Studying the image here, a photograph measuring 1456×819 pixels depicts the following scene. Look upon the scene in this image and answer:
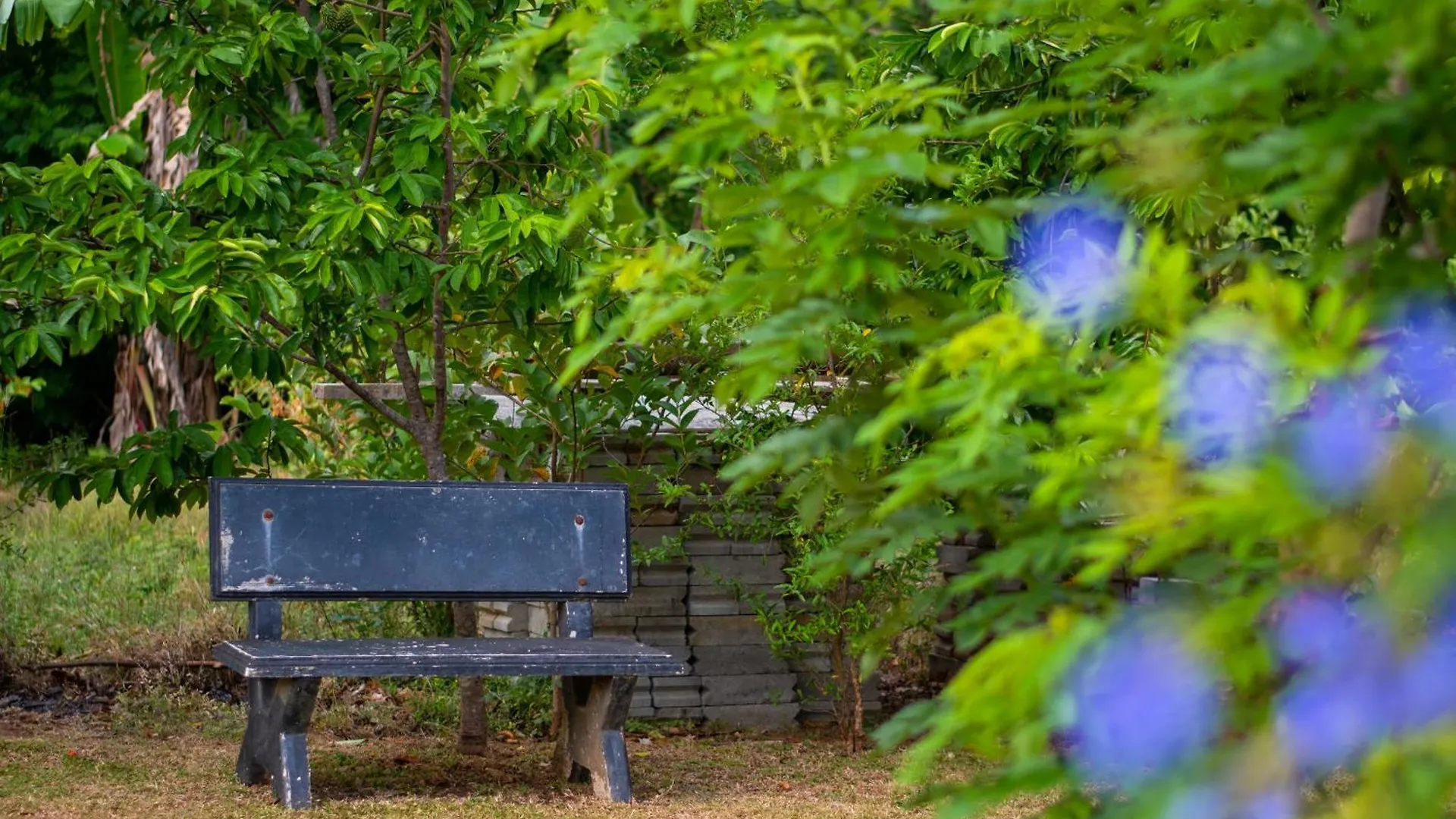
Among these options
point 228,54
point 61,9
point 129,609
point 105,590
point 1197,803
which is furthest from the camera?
point 105,590

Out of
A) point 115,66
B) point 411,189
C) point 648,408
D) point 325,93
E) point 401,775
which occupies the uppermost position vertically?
Result: point 115,66

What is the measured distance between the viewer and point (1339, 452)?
4.35ft

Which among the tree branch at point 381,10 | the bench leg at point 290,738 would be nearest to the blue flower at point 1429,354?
the bench leg at point 290,738

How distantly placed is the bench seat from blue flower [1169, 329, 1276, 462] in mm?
3285

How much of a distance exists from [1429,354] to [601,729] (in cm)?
362

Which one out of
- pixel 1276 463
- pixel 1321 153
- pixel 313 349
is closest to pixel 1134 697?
pixel 1276 463

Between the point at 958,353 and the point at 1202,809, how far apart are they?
52 cm

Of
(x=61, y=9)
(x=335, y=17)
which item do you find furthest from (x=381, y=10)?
(x=61, y=9)

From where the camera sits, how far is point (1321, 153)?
1.39 meters

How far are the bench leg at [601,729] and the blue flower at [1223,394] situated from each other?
349 cm

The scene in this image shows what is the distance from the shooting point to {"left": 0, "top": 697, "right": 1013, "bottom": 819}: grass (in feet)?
15.4

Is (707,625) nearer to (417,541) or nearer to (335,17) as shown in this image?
(417,541)

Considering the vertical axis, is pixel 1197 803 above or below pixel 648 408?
below

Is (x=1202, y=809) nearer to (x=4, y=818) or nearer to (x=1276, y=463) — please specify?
(x=1276, y=463)
